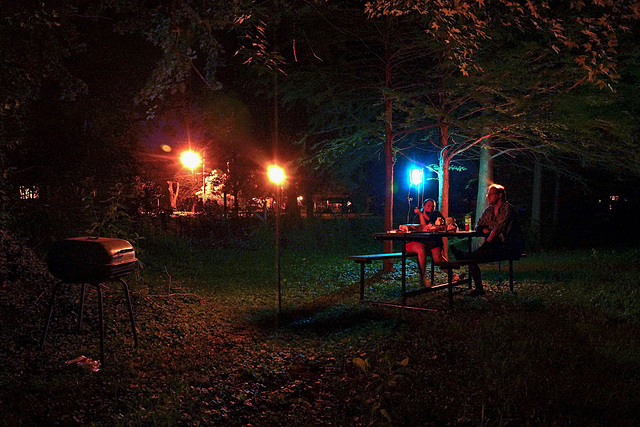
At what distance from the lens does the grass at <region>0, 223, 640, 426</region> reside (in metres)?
3.84

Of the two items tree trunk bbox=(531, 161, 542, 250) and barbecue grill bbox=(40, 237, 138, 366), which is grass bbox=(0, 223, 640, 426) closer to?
barbecue grill bbox=(40, 237, 138, 366)

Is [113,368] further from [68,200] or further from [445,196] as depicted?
[445,196]

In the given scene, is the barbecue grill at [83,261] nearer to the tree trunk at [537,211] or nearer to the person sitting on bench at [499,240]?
the person sitting on bench at [499,240]

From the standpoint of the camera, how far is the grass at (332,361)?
3.84 m

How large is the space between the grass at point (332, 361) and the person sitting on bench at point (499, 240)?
0.64m

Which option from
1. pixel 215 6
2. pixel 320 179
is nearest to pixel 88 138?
pixel 215 6

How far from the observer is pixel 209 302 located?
8.52 meters

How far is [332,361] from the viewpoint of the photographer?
5289mm

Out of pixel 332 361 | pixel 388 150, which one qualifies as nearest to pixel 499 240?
pixel 332 361

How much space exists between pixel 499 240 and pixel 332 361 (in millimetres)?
4326

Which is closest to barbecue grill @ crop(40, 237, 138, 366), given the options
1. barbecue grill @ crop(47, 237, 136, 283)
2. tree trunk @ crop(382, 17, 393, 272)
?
barbecue grill @ crop(47, 237, 136, 283)

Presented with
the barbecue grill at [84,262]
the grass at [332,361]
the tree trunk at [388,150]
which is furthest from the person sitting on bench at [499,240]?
the barbecue grill at [84,262]

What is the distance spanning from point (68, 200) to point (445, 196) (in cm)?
967

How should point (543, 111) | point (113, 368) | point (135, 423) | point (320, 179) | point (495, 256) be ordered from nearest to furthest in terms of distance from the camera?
point (135, 423)
point (113, 368)
point (495, 256)
point (543, 111)
point (320, 179)
